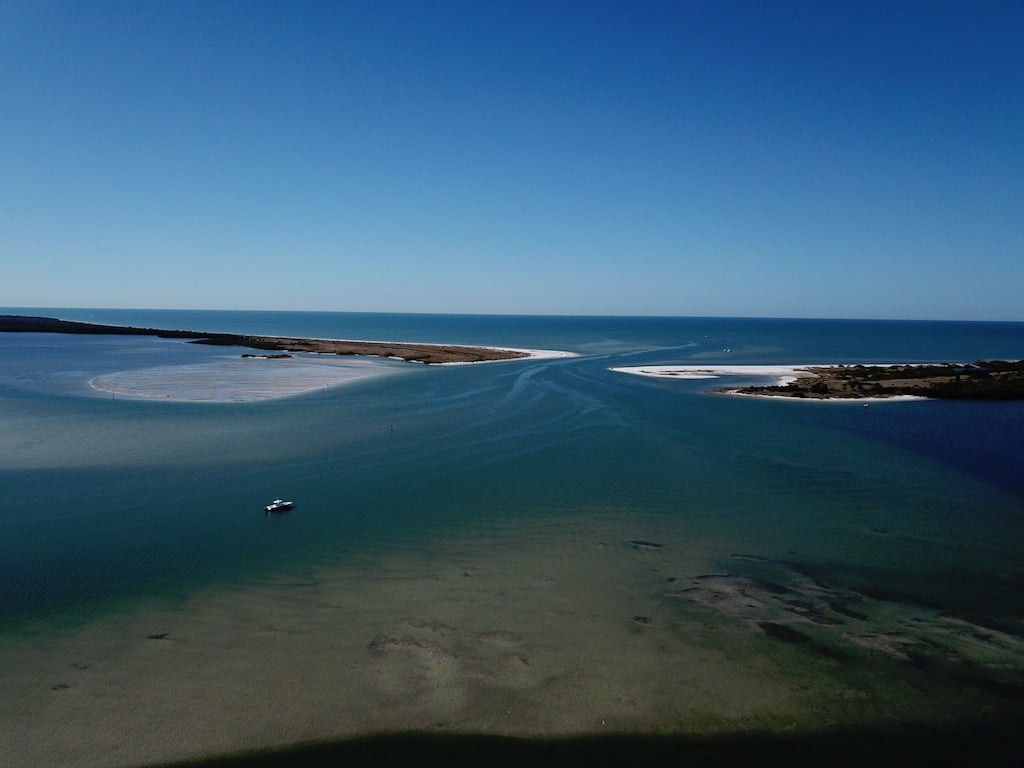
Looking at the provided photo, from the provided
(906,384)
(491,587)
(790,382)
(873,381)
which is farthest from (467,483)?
(873,381)

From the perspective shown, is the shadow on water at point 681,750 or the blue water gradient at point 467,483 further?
the blue water gradient at point 467,483

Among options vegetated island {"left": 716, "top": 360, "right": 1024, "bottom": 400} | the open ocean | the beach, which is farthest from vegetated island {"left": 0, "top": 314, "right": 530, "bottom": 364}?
the open ocean

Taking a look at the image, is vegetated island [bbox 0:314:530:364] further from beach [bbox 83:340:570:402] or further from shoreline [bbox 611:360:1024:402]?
shoreline [bbox 611:360:1024:402]

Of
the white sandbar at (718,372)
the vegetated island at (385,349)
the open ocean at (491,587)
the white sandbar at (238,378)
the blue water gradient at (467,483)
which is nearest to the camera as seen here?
the open ocean at (491,587)

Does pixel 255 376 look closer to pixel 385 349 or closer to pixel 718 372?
pixel 385 349

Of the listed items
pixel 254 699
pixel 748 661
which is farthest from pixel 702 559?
pixel 254 699

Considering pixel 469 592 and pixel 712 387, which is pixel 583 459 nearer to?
pixel 469 592

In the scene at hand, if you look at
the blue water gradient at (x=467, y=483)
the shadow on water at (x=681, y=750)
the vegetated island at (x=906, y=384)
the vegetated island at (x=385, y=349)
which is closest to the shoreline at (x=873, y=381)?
the vegetated island at (x=906, y=384)

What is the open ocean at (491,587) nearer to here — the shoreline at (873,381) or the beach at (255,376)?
the beach at (255,376)
